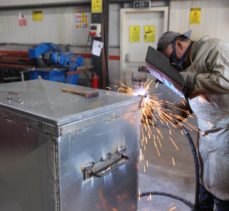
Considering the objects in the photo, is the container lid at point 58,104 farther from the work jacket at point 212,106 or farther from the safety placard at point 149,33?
the safety placard at point 149,33

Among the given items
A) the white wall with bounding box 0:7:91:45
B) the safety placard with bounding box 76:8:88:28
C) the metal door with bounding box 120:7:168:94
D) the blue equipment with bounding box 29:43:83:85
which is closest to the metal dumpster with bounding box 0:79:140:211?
the blue equipment with bounding box 29:43:83:85

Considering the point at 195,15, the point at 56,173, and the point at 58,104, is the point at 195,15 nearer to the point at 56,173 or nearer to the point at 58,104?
the point at 58,104

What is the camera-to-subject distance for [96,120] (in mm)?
951

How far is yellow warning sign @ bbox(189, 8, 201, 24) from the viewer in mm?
4133

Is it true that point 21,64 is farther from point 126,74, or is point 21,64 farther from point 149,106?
point 149,106

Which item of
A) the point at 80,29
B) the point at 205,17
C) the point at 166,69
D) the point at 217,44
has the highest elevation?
the point at 205,17

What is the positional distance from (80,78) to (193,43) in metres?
3.99

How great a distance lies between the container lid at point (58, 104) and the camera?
874 millimetres

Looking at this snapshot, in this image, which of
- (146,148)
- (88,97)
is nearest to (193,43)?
(88,97)

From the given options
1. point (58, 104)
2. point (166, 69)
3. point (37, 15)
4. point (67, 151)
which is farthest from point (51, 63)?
point (67, 151)

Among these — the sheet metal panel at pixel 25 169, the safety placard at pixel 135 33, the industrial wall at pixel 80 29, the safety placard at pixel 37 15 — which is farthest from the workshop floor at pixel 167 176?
the safety placard at pixel 37 15

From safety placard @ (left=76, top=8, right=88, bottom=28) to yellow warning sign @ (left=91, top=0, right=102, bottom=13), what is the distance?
356mm

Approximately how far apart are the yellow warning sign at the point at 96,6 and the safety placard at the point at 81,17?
0.36 meters

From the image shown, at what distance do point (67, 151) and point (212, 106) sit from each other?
1.24 meters
